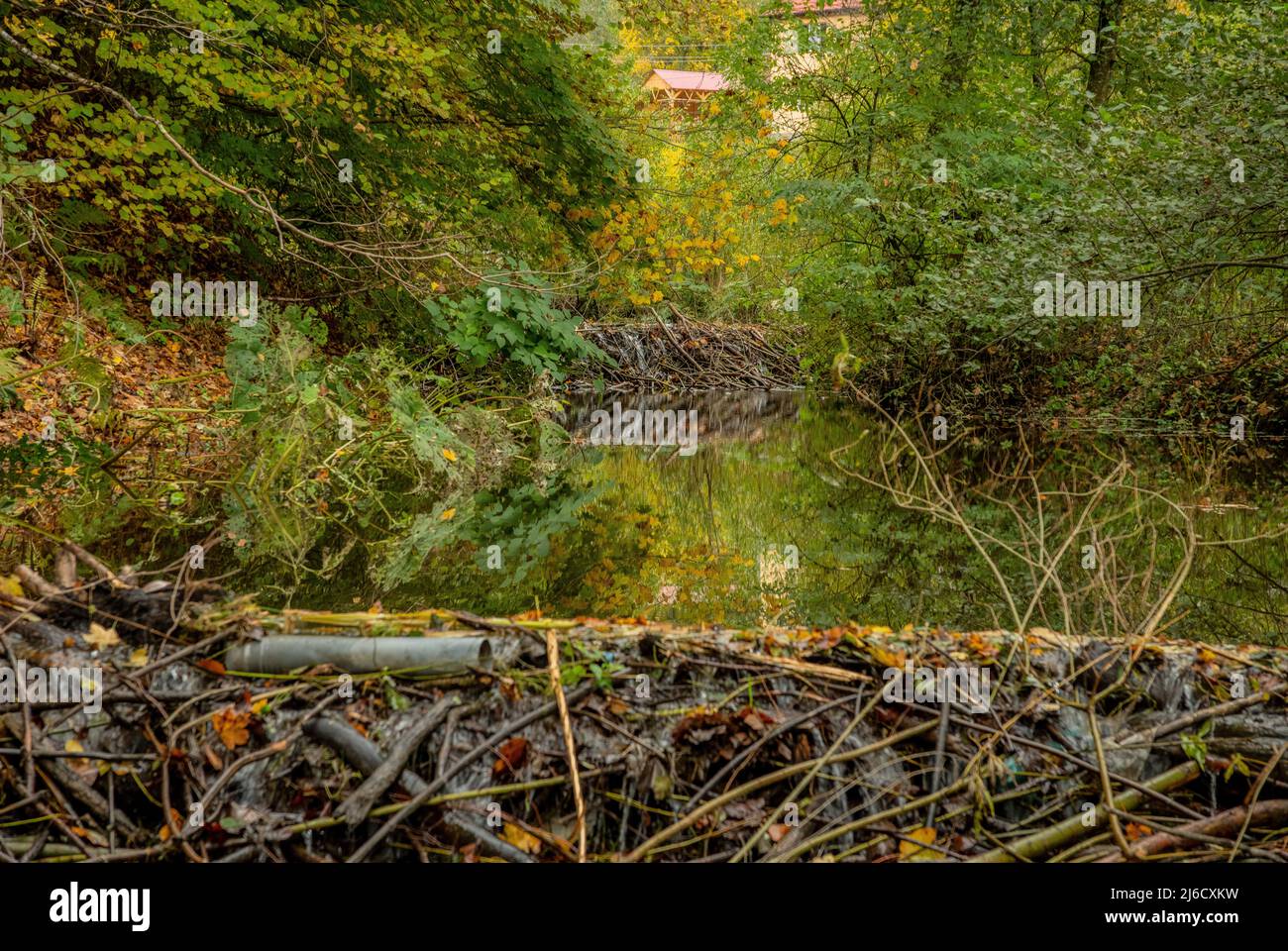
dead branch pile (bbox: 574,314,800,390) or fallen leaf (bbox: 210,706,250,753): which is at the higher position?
dead branch pile (bbox: 574,314,800,390)

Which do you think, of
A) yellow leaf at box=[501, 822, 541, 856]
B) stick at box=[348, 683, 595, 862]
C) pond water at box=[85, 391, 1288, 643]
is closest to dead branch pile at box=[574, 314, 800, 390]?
pond water at box=[85, 391, 1288, 643]

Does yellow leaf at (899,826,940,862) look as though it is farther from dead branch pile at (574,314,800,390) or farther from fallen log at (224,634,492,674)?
dead branch pile at (574,314,800,390)

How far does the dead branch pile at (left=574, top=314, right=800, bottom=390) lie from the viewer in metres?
19.9

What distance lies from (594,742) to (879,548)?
381 cm

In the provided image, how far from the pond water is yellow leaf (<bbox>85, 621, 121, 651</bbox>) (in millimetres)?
1367

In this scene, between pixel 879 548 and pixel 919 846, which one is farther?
pixel 879 548

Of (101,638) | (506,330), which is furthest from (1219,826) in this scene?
(506,330)

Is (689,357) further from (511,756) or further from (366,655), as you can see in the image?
(511,756)

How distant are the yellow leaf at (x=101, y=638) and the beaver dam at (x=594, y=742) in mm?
14

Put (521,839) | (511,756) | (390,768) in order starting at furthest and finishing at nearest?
1. (511,756)
2. (390,768)
3. (521,839)

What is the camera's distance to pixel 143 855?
2.38m

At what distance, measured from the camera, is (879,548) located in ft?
20.2

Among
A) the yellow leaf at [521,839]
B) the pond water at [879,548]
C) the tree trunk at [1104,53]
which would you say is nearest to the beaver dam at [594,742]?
the yellow leaf at [521,839]

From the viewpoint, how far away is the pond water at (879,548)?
4539 millimetres
